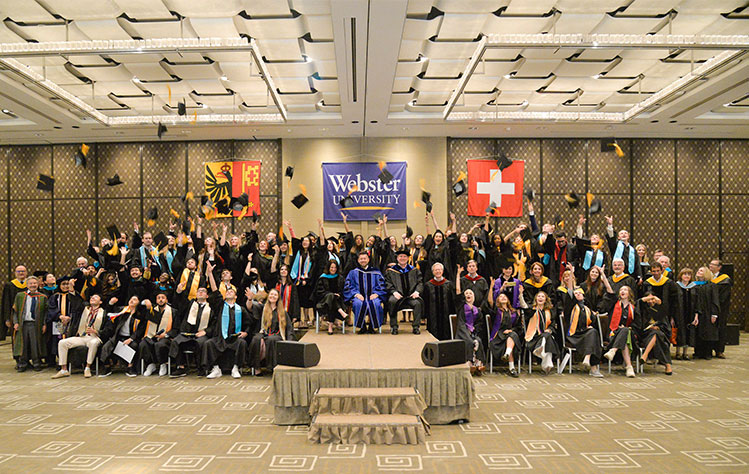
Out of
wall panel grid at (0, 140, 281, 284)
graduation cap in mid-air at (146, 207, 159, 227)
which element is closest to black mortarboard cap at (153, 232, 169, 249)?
graduation cap in mid-air at (146, 207, 159, 227)

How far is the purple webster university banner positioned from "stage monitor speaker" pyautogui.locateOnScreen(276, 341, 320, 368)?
6.39m

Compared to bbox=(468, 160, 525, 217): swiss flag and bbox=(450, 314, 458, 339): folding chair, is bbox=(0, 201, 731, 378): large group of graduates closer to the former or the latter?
bbox=(450, 314, 458, 339): folding chair

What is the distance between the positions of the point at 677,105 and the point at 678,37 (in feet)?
11.2

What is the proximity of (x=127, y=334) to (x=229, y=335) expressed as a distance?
4.96 feet

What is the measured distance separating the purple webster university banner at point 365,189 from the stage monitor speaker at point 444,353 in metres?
6.44

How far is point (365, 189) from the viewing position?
10992 mm

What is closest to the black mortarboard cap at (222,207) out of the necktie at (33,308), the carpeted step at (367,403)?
the necktie at (33,308)

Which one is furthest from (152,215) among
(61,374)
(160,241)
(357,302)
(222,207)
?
(357,302)

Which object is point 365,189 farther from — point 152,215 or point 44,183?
point 44,183

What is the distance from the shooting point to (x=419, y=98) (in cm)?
904

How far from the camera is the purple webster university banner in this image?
11.0 metres

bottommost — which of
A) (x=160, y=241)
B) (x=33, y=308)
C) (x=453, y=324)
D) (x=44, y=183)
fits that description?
(x=453, y=324)

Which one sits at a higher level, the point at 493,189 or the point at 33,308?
the point at 493,189

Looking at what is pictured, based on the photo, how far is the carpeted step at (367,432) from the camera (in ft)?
13.7
